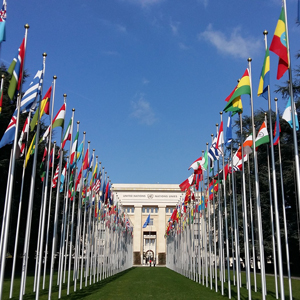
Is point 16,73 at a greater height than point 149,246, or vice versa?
point 16,73

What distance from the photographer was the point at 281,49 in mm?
11148

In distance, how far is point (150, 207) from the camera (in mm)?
90188

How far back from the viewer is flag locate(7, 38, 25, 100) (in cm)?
1273

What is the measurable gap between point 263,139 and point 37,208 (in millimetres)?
26081

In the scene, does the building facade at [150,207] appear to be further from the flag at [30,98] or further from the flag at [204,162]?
the flag at [30,98]

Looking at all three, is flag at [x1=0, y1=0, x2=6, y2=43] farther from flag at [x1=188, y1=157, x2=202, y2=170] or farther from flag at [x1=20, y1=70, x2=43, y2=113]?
flag at [x1=188, y1=157, x2=202, y2=170]

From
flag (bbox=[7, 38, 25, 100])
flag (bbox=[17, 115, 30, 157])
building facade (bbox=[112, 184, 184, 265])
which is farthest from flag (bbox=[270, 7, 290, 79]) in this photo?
building facade (bbox=[112, 184, 184, 265])

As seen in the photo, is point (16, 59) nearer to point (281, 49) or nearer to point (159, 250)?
point (281, 49)

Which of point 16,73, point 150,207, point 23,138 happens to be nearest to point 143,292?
point 23,138

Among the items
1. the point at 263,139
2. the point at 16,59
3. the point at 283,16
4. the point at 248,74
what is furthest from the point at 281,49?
the point at 16,59

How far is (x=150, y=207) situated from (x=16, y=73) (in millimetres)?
79098

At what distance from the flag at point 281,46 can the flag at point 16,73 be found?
800 centimetres

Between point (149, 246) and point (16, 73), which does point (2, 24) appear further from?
point (149, 246)

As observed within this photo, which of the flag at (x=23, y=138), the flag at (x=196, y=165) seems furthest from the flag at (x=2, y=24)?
the flag at (x=196, y=165)
